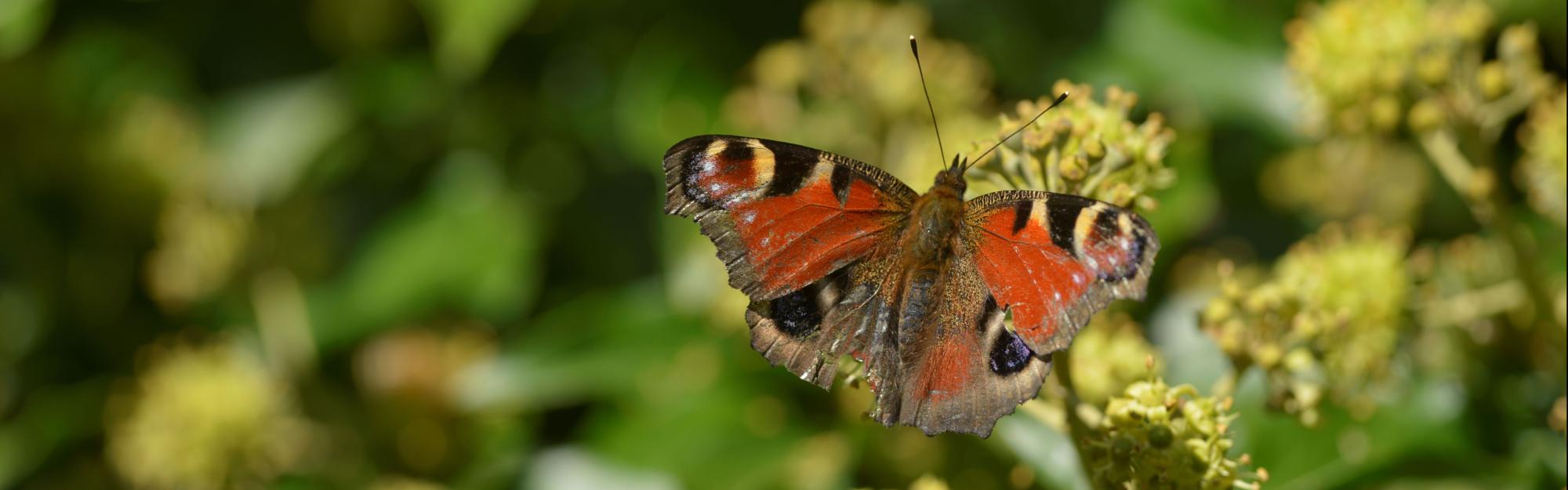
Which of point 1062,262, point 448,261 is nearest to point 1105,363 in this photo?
point 1062,262

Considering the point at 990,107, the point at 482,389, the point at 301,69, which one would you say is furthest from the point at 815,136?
the point at 301,69

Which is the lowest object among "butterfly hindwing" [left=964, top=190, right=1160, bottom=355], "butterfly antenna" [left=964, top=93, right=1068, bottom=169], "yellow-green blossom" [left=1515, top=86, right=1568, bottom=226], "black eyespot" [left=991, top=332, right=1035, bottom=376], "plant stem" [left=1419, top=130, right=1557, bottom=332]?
"black eyespot" [left=991, top=332, right=1035, bottom=376]

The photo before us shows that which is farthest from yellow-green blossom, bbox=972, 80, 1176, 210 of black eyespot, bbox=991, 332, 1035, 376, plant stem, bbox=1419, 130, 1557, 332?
plant stem, bbox=1419, 130, 1557, 332

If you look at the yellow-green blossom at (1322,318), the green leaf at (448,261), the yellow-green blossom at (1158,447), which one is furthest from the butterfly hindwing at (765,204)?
the green leaf at (448,261)

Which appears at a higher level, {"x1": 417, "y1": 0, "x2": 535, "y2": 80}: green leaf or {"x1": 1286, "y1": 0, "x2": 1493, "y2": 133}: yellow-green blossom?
{"x1": 417, "y1": 0, "x2": 535, "y2": 80}: green leaf

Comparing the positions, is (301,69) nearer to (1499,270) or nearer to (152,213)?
(152,213)

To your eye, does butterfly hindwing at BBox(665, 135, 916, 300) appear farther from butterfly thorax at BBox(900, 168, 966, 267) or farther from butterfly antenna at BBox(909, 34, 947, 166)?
butterfly antenna at BBox(909, 34, 947, 166)

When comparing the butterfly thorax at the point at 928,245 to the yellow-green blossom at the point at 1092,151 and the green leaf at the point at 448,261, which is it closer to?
the yellow-green blossom at the point at 1092,151
